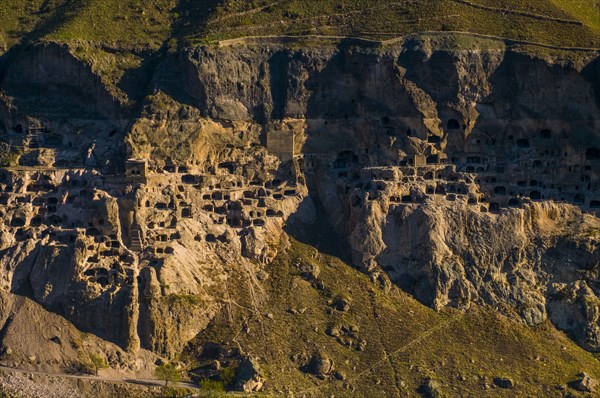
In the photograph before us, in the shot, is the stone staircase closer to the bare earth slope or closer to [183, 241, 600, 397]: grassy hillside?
the bare earth slope

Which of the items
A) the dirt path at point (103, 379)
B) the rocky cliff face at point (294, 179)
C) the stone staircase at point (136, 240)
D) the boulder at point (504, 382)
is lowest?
the dirt path at point (103, 379)

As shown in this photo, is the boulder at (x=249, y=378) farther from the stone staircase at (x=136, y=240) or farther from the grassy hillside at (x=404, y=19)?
the grassy hillside at (x=404, y=19)

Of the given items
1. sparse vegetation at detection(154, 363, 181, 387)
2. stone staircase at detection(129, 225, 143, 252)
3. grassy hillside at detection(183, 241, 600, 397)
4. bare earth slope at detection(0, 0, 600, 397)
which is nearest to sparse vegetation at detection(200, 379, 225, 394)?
bare earth slope at detection(0, 0, 600, 397)

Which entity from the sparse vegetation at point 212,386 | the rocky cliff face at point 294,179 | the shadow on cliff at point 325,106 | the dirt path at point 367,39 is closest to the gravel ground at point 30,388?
the rocky cliff face at point 294,179

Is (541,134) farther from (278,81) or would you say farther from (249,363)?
(249,363)

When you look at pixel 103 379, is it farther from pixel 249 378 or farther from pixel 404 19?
pixel 404 19
